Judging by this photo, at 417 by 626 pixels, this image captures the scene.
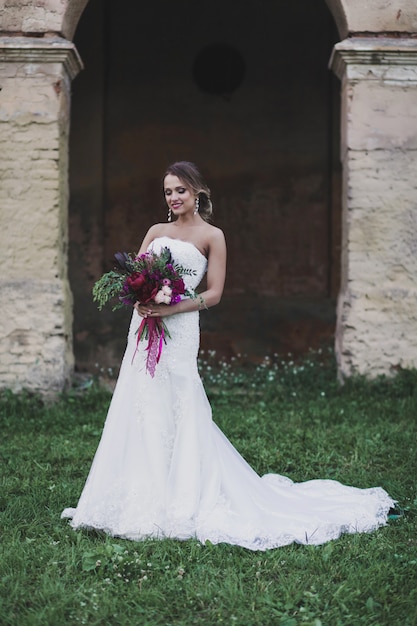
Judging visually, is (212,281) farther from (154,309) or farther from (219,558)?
(219,558)

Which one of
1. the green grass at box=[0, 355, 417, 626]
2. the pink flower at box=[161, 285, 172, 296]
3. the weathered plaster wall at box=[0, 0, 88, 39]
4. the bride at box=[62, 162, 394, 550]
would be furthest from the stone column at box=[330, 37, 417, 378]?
the pink flower at box=[161, 285, 172, 296]

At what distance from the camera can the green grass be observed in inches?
121

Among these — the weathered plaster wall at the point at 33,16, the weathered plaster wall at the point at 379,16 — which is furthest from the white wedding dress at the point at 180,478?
the weathered plaster wall at the point at 379,16

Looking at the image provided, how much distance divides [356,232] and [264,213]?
3.53 m

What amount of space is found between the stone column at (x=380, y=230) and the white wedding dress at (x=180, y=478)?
3.08 m

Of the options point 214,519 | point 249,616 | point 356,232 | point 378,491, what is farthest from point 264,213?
point 249,616

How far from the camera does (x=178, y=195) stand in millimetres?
4098

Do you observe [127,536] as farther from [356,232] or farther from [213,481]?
[356,232]

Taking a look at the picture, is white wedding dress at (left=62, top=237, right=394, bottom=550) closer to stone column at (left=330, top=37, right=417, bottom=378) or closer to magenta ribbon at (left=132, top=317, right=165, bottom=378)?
magenta ribbon at (left=132, top=317, right=165, bottom=378)

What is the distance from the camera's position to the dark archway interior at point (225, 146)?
10523 millimetres

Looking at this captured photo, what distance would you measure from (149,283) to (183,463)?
94cm

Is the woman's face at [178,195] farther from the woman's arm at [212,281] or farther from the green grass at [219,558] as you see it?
the green grass at [219,558]

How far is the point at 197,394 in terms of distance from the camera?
13.3ft

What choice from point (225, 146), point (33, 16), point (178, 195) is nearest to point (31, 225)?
point (33, 16)
